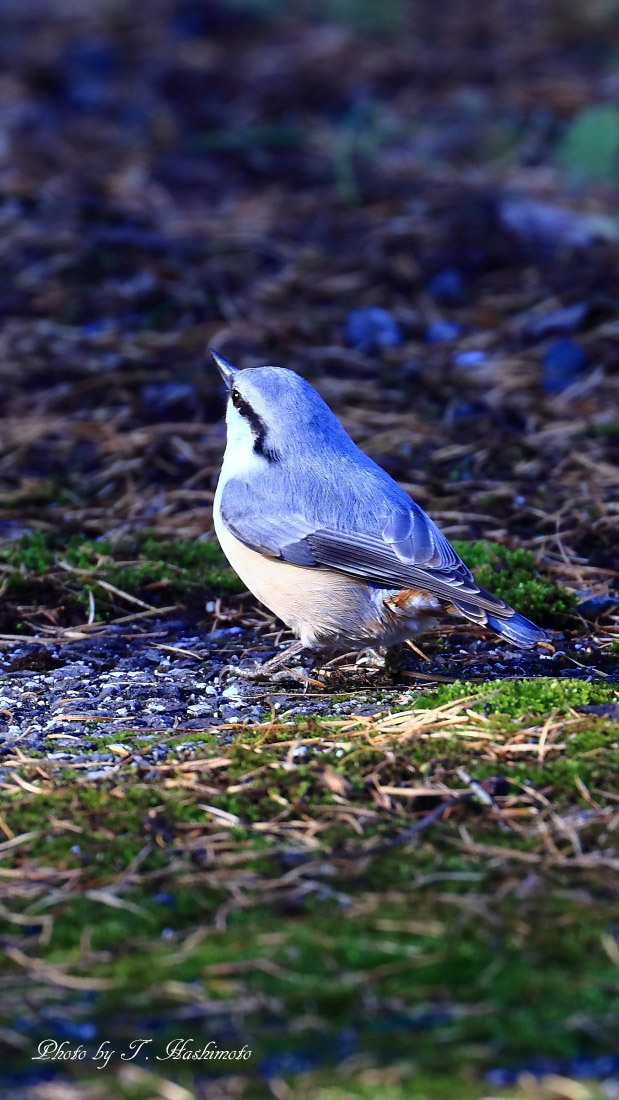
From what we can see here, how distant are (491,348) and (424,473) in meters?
1.63

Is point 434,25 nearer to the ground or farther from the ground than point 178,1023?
farther from the ground

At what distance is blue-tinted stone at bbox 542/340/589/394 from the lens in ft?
22.2

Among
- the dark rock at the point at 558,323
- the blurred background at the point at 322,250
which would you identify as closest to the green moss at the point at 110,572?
the blurred background at the point at 322,250

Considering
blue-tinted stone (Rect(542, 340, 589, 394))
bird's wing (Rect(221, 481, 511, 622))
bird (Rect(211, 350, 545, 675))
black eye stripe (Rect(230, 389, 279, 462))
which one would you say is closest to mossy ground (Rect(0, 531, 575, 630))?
bird (Rect(211, 350, 545, 675))

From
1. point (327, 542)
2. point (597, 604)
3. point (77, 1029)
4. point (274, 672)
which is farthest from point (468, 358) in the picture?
point (77, 1029)

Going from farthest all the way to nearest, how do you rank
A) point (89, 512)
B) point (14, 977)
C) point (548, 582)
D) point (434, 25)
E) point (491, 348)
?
point (434, 25) < point (491, 348) < point (89, 512) < point (548, 582) < point (14, 977)

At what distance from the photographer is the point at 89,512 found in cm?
562

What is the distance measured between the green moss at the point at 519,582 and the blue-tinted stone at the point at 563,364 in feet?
6.58

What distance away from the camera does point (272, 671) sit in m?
4.27

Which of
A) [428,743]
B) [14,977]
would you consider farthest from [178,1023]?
[428,743]

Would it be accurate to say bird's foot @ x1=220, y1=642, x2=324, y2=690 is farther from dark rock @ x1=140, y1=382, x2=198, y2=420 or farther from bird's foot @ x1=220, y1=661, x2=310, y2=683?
dark rock @ x1=140, y1=382, x2=198, y2=420

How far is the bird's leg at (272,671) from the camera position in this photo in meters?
4.23

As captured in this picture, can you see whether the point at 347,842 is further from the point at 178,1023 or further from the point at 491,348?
the point at 491,348

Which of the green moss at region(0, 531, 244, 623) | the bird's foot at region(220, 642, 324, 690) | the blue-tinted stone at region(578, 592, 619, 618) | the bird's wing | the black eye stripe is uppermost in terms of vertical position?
the black eye stripe
